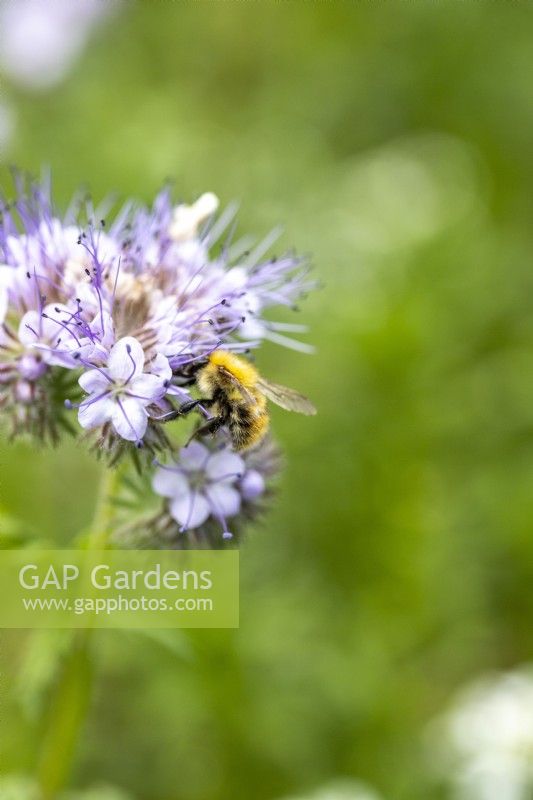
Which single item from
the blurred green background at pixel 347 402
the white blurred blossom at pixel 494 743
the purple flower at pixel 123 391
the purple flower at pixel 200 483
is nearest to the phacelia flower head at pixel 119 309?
the purple flower at pixel 123 391

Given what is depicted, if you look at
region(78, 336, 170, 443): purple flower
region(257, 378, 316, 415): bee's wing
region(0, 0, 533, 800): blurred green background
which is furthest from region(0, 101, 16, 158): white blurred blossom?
region(78, 336, 170, 443): purple flower

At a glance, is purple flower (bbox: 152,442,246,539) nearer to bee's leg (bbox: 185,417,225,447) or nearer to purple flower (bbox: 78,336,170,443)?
bee's leg (bbox: 185,417,225,447)

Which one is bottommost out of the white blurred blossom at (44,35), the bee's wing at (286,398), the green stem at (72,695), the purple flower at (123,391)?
the green stem at (72,695)

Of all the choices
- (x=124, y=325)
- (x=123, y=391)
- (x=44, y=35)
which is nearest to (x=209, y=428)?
(x=123, y=391)

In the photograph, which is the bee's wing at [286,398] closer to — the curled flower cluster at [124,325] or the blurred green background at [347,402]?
the curled flower cluster at [124,325]

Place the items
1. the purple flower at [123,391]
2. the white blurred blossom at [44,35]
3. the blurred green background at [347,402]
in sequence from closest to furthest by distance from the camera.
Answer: the purple flower at [123,391] → the blurred green background at [347,402] → the white blurred blossom at [44,35]

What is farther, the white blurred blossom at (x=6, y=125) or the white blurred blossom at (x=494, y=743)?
the white blurred blossom at (x=6, y=125)

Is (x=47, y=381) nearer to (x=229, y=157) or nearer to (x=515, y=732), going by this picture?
(x=515, y=732)
